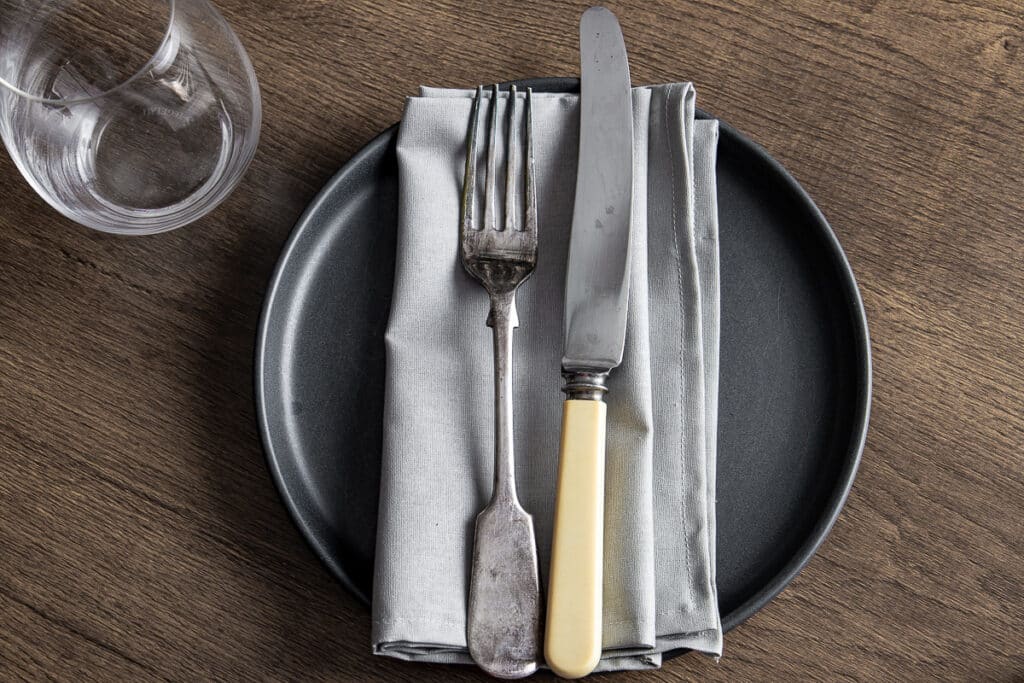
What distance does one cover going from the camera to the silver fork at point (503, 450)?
492mm

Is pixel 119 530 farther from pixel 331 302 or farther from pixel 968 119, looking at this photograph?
pixel 968 119

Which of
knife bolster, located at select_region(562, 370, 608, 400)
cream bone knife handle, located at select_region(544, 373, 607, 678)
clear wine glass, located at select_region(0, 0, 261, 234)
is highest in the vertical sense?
clear wine glass, located at select_region(0, 0, 261, 234)

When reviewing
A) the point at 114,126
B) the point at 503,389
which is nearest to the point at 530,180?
the point at 503,389

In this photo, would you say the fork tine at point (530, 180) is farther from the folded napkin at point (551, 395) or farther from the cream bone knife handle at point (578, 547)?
the cream bone knife handle at point (578, 547)

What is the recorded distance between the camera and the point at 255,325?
0.59 metres

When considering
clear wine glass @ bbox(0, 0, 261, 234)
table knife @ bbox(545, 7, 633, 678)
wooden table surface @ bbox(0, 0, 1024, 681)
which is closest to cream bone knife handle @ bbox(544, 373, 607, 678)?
table knife @ bbox(545, 7, 633, 678)

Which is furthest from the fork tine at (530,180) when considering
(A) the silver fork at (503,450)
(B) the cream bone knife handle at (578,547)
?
(B) the cream bone knife handle at (578,547)

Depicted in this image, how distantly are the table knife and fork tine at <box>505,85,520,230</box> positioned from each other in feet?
0.14

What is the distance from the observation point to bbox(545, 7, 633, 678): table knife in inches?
18.9

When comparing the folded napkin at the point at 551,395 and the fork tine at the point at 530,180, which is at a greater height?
the fork tine at the point at 530,180

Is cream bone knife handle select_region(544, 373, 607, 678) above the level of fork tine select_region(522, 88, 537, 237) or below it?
below

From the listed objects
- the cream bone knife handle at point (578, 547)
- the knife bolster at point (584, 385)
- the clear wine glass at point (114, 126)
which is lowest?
the cream bone knife handle at point (578, 547)

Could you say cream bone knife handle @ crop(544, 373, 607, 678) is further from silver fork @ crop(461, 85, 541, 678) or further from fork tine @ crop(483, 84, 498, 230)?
fork tine @ crop(483, 84, 498, 230)

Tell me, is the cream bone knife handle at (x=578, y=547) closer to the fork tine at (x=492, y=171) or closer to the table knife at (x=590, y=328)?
the table knife at (x=590, y=328)
